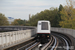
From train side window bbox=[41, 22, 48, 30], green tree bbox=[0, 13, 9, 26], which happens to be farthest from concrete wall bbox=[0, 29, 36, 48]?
green tree bbox=[0, 13, 9, 26]

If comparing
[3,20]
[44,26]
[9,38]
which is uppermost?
[3,20]

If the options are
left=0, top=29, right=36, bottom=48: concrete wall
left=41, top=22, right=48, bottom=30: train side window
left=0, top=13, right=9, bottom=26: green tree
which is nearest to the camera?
left=0, top=29, right=36, bottom=48: concrete wall

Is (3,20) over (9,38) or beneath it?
over

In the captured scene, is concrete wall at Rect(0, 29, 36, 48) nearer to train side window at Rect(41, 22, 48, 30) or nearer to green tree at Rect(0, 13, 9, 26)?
train side window at Rect(41, 22, 48, 30)

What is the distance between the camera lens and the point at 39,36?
65.9 feet

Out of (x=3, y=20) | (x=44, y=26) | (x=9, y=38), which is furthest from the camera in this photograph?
(x=3, y=20)

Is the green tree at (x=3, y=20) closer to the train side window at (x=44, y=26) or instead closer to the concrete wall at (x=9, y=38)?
the train side window at (x=44, y=26)

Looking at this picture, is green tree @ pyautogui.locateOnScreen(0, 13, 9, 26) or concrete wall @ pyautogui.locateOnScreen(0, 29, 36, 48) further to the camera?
green tree @ pyautogui.locateOnScreen(0, 13, 9, 26)

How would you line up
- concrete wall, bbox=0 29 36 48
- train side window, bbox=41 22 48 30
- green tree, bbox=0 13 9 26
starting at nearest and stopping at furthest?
concrete wall, bbox=0 29 36 48, train side window, bbox=41 22 48 30, green tree, bbox=0 13 9 26

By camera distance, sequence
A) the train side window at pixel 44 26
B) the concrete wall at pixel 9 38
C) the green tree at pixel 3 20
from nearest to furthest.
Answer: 1. the concrete wall at pixel 9 38
2. the train side window at pixel 44 26
3. the green tree at pixel 3 20

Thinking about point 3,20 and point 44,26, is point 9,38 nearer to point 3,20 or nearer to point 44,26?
point 44,26

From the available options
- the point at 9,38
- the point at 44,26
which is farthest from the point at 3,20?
the point at 9,38

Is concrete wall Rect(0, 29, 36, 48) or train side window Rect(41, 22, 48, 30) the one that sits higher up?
train side window Rect(41, 22, 48, 30)

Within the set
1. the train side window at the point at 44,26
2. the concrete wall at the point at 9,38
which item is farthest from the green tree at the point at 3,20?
the concrete wall at the point at 9,38
